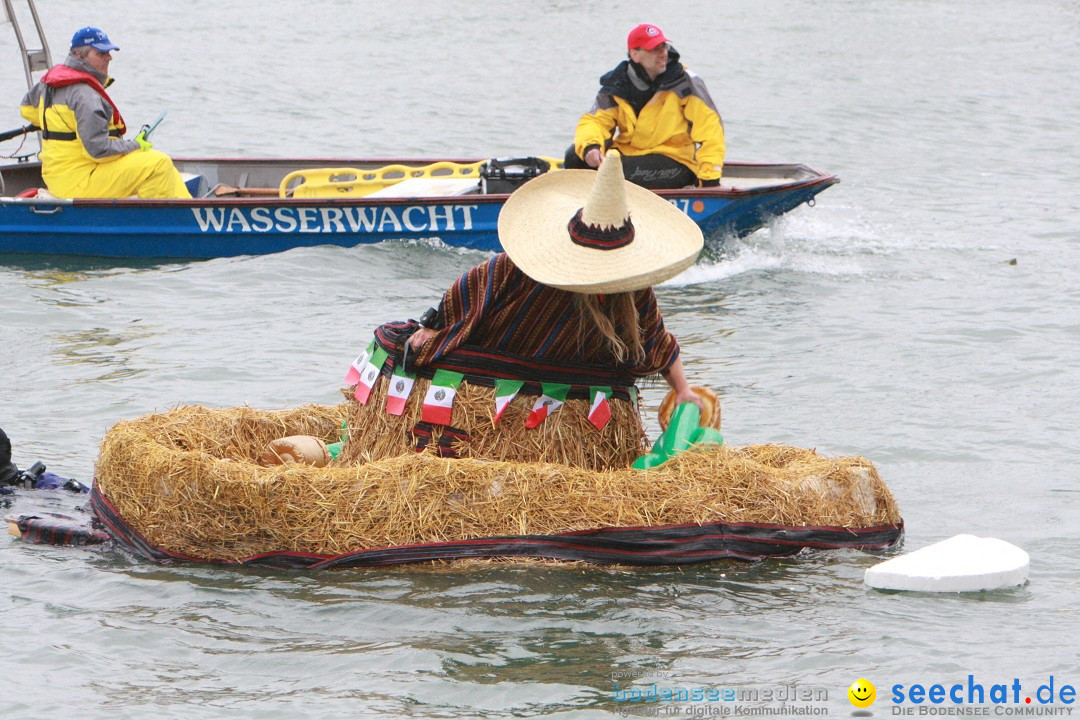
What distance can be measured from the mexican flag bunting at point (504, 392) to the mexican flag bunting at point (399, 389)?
15.5 inches

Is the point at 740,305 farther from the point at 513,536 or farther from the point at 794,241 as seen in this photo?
the point at 513,536

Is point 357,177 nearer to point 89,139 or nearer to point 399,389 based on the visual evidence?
point 89,139

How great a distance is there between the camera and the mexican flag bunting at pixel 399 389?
6.84 m

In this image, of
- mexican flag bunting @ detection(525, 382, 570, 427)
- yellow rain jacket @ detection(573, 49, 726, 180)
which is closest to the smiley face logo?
mexican flag bunting @ detection(525, 382, 570, 427)

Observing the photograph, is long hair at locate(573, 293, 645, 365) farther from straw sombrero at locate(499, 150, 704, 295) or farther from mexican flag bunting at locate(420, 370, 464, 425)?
mexican flag bunting at locate(420, 370, 464, 425)

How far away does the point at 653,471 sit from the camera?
6.69 metres

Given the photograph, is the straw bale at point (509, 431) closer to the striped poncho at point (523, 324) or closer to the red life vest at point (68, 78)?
the striped poncho at point (523, 324)

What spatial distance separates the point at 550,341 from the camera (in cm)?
671

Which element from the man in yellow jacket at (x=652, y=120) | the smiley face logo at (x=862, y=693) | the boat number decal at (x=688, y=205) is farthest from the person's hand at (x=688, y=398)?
the boat number decal at (x=688, y=205)

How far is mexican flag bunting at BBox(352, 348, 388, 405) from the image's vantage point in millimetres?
6988

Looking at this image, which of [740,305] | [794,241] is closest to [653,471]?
[740,305]

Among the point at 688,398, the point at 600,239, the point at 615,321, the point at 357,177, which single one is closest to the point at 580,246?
the point at 600,239

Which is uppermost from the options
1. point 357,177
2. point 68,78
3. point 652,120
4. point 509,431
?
point 68,78

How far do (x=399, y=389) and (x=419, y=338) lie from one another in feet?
0.88
